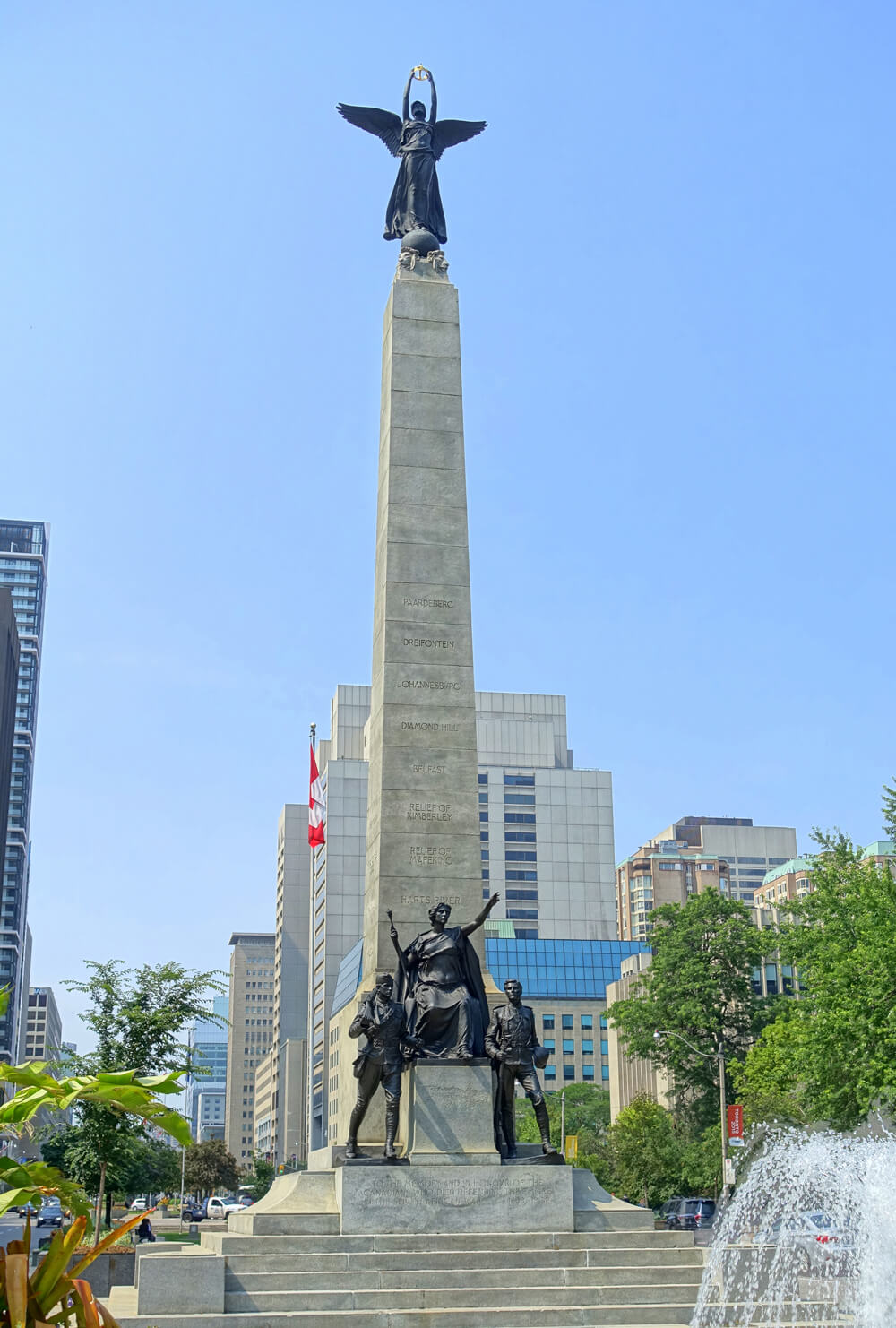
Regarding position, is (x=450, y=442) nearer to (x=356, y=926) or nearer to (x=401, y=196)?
(x=401, y=196)

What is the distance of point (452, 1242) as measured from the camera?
59.2 feet

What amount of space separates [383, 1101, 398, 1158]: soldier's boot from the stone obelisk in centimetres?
310

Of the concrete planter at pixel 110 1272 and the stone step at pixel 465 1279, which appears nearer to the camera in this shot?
the stone step at pixel 465 1279

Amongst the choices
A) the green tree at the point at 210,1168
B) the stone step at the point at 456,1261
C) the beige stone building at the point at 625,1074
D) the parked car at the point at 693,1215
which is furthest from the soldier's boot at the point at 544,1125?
the green tree at the point at 210,1168

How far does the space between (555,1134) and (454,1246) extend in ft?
268

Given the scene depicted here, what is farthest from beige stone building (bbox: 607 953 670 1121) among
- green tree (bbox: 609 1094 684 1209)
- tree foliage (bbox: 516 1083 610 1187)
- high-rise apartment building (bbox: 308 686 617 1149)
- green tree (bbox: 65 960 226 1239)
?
green tree (bbox: 65 960 226 1239)

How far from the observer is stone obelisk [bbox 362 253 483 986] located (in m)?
22.5

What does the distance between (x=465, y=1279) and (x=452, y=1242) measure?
2.42 ft

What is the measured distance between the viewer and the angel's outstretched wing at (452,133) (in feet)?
89.7

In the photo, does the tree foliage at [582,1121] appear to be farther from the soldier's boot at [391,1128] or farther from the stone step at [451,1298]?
the stone step at [451,1298]

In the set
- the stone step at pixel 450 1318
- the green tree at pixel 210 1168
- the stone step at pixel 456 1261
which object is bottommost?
the green tree at pixel 210 1168

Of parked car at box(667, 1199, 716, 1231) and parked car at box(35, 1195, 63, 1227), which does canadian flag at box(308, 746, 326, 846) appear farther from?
parked car at box(667, 1199, 716, 1231)

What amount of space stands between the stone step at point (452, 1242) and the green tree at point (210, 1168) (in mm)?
90744

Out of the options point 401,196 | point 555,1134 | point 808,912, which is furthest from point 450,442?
point 555,1134
